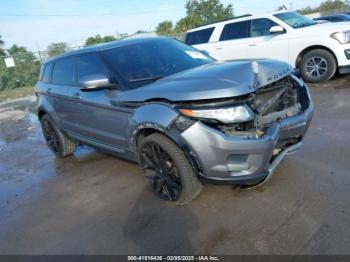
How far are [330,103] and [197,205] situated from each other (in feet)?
14.3

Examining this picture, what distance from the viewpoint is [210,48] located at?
32.7 ft

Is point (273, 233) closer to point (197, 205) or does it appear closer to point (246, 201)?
point (246, 201)

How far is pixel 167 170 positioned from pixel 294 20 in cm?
692

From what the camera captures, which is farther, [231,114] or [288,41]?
[288,41]

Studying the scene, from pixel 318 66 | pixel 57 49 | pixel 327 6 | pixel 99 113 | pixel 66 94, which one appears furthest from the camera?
pixel 327 6

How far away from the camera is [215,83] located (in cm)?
316

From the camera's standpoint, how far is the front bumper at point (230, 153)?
121 inches

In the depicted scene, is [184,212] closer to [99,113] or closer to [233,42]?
[99,113]

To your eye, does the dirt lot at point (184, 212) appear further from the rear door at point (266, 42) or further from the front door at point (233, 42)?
the front door at point (233, 42)

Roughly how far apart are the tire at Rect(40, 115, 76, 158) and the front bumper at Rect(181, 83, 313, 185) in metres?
3.22

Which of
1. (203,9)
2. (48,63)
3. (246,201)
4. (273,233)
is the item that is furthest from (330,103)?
(203,9)

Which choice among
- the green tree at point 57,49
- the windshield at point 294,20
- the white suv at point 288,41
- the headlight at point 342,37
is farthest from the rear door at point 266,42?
the green tree at point 57,49

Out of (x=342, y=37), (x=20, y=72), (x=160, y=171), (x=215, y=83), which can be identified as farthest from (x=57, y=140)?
(x=20, y=72)

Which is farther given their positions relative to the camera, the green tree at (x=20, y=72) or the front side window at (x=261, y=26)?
the green tree at (x=20, y=72)
